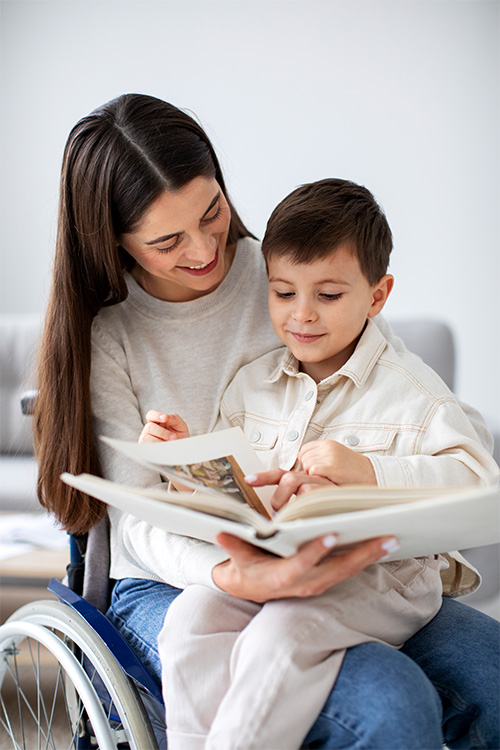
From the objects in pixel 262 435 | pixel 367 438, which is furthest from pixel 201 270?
pixel 367 438

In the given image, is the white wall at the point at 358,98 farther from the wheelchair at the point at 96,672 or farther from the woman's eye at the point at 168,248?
the wheelchair at the point at 96,672

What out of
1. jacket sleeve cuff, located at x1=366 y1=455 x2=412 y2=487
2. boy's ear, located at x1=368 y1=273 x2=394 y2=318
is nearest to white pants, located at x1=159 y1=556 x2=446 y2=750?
jacket sleeve cuff, located at x1=366 y1=455 x2=412 y2=487

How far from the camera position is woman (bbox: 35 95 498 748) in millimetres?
894

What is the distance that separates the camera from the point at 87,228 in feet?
4.10

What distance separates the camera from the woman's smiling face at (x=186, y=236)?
3.92 feet

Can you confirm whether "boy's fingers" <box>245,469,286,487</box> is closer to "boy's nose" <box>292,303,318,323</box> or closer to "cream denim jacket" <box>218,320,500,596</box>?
A: "cream denim jacket" <box>218,320,500,596</box>

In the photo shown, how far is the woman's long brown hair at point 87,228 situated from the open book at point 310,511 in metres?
0.36

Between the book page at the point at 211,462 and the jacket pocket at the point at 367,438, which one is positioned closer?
the book page at the point at 211,462

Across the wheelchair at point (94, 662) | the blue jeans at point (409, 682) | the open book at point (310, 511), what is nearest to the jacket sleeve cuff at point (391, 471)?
the open book at point (310, 511)

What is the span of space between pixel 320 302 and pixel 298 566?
54 cm

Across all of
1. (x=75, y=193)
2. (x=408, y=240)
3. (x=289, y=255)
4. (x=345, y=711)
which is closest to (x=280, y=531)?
(x=345, y=711)

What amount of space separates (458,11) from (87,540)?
7.96ft

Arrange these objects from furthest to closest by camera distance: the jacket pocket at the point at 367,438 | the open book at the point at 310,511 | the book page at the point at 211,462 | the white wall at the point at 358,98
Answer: the white wall at the point at 358,98
the jacket pocket at the point at 367,438
the book page at the point at 211,462
the open book at the point at 310,511

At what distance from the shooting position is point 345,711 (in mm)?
829
